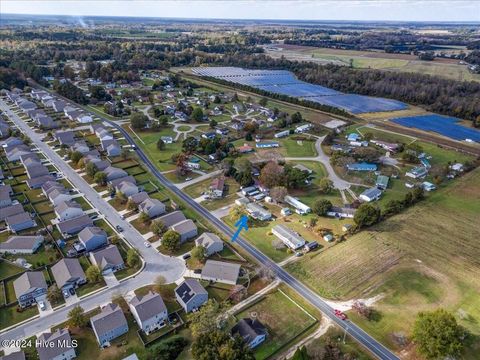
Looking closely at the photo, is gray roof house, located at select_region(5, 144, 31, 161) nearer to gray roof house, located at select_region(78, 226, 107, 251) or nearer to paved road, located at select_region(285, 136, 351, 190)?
gray roof house, located at select_region(78, 226, 107, 251)

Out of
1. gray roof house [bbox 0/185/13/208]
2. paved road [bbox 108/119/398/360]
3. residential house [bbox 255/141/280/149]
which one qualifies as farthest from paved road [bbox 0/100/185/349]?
residential house [bbox 255/141/280/149]

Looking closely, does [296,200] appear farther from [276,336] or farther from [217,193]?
[276,336]

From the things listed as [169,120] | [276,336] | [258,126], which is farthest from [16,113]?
[276,336]

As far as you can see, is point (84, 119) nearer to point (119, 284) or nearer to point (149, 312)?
point (119, 284)

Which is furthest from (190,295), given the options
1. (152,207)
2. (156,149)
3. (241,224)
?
(156,149)

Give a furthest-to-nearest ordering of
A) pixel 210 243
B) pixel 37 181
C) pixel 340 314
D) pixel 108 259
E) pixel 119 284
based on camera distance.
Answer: pixel 37 181 → pixel 210 243 → pixel 108 259 → pixel 119 284 → pixel 340 314
